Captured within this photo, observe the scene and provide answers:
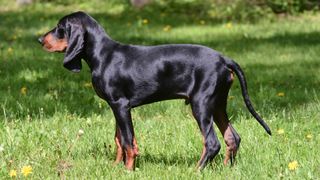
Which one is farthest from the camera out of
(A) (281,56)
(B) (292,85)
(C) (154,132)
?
(A) (281,56)

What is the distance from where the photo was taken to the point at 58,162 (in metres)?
5.35

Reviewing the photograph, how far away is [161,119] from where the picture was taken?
275 inches

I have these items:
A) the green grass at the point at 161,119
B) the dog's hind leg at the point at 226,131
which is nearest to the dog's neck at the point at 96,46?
the green grass at the point at 161,119

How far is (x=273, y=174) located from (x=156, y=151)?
123 cm

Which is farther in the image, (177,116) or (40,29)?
(40,29)

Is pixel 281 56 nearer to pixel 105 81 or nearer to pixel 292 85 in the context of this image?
pixel 292 85

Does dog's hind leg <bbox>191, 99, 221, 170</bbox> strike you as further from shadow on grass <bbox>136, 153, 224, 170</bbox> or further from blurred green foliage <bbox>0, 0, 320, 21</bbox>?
blurred green foliage <bbox>0, 0, 320, 21</bbox>

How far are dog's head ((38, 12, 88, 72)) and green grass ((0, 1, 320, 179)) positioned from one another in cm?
81

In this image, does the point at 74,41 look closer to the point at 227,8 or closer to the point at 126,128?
the point at 126,128

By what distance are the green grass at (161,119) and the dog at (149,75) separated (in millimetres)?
303

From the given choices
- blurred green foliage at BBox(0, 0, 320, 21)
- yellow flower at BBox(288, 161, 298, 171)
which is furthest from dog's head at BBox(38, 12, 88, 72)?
blurred green foliage at BBox(0, 0, 320, 21)

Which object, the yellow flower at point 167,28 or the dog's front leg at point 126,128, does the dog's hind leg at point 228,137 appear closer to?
the dog's front leg at point 126,128

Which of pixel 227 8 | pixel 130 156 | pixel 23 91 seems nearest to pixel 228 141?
pixel 130 156

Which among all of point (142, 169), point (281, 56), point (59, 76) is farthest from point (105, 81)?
point (281, 56)
